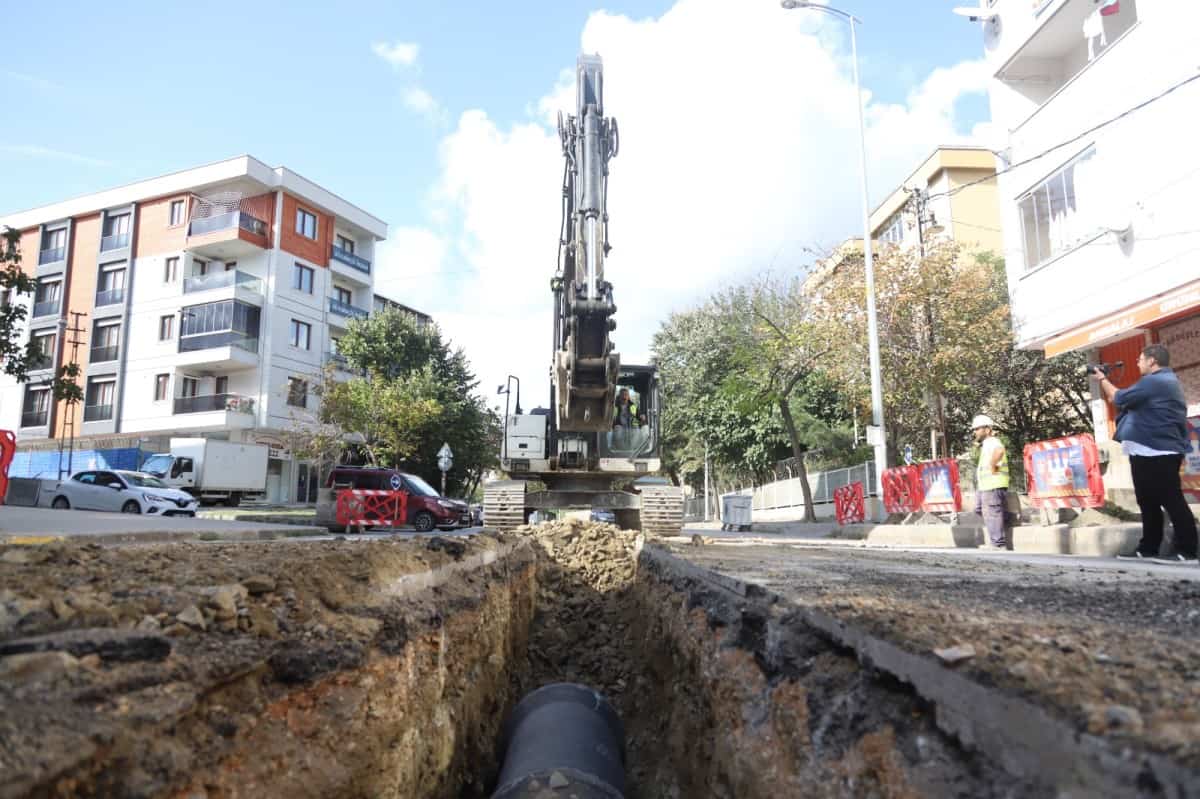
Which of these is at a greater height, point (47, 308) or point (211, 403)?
point (47, 308)

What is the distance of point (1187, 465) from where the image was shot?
9.47 meters

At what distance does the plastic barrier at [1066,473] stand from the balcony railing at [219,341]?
2990 centimetres

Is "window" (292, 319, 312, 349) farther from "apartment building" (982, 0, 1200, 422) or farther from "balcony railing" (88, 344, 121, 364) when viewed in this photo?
"apartment building" (982, 0, 1200, 422)

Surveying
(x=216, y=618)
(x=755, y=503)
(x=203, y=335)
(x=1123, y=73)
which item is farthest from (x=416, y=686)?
(x=203, y=335)

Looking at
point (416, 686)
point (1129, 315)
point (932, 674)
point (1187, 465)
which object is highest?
point (1129, 315)

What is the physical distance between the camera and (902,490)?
1472cm

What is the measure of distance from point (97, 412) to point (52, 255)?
29.8 feet

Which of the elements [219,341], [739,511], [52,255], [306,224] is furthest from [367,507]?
[52,255]

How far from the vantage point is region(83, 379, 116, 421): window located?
33844mm

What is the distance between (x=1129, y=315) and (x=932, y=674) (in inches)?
493

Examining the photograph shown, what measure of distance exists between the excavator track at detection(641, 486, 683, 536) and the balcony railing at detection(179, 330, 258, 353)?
26224 millimetres

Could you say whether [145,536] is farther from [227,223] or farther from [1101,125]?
[227,223]

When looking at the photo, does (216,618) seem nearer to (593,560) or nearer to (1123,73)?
(593,560)

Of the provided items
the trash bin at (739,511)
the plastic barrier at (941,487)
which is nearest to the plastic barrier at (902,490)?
the plastic barrier at (941,487)
